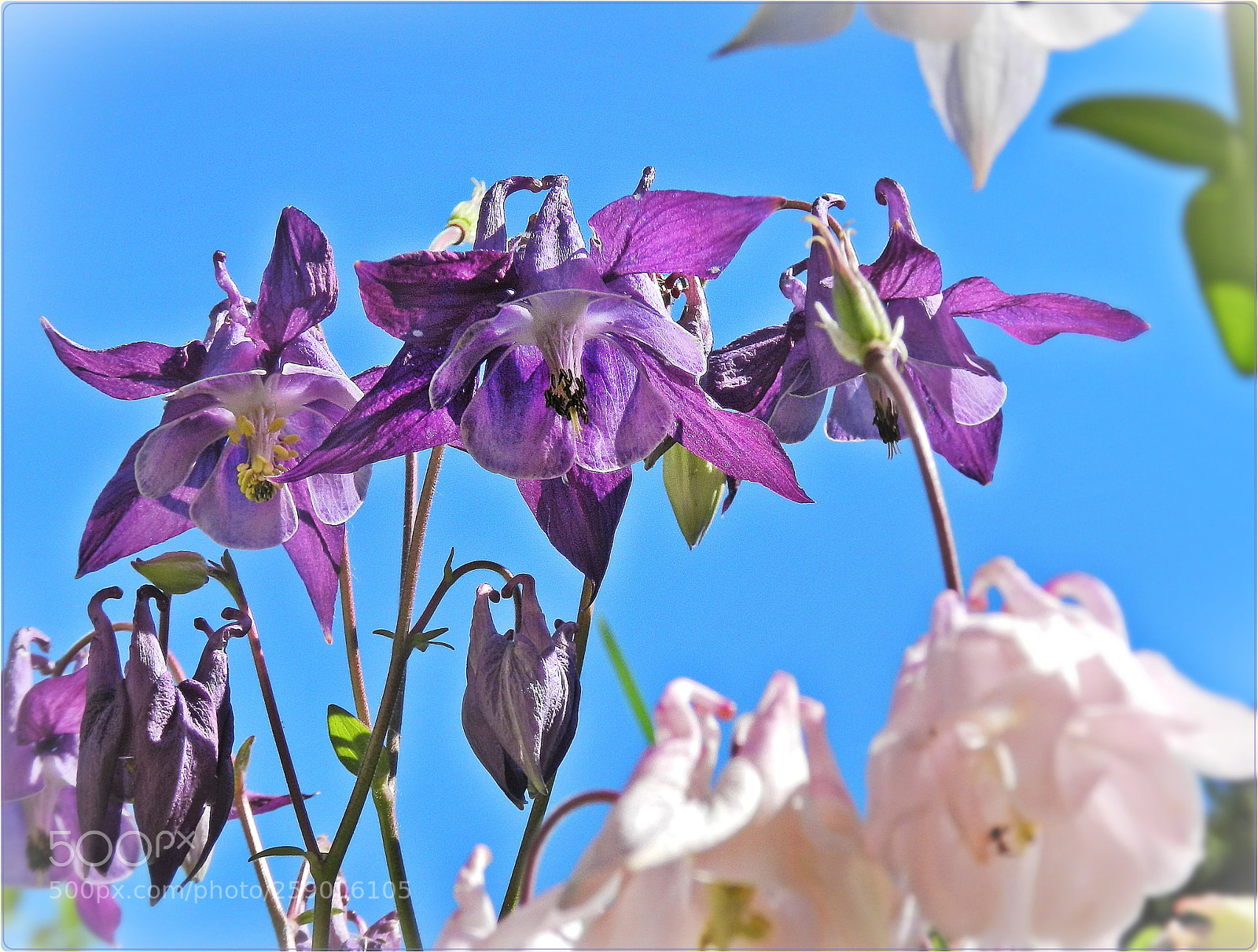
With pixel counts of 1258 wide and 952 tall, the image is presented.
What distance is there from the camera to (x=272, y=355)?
1.88ft

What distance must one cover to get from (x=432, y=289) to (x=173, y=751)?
0.24m

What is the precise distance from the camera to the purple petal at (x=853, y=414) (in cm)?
65

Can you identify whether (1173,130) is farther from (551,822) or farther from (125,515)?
(125,515)

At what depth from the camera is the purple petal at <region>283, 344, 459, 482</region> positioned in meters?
0.54

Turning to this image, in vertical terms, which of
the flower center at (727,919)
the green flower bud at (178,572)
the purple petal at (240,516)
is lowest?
the flower center at (727,919)

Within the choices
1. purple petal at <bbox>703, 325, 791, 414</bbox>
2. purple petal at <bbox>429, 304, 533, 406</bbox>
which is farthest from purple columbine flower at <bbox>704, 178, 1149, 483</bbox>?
purple petal at <bbox>429, 304, 533, 406</bbox>

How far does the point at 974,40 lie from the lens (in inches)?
14.0

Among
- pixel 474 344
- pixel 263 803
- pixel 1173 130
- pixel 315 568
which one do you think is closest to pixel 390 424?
pixel 474 344

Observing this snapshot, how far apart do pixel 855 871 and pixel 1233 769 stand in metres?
0.09

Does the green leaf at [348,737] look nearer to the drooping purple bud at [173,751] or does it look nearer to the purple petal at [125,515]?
the drooping purple bud at [173,751]

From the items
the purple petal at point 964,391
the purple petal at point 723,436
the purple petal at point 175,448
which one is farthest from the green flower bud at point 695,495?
the purple petal at point 175,448

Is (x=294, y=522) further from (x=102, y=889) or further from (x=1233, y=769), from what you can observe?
(x=1233, y=769)

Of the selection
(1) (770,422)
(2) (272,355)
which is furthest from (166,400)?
(1) (770,422)

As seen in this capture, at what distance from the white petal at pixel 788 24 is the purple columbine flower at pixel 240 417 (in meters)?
0.27
